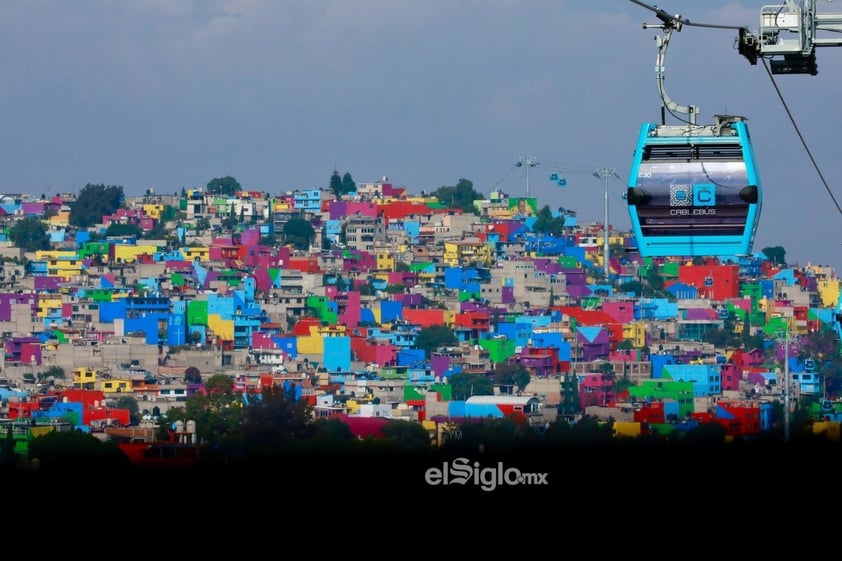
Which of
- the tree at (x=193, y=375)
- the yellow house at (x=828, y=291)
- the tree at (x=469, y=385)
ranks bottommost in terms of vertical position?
the tree at (x=469, y=385)

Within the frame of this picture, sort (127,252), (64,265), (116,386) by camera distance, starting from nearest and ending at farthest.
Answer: (116,386) < (64,265) < (127,252)

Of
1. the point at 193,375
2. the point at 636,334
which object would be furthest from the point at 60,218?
the point at 193,375

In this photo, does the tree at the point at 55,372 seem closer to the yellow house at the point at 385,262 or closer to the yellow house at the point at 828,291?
the yellow house at the point at 385,262

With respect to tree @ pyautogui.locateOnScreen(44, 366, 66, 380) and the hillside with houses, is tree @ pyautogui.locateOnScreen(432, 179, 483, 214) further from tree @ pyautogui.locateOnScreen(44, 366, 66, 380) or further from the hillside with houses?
tree @ pyautogui.locateOnScreen(44, 366, 66, 380)

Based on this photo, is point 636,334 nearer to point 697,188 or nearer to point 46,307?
point 46,307

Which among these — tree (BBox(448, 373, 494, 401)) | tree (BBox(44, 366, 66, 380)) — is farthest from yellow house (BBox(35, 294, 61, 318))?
tree (BBox(448, 373, 494, 401))

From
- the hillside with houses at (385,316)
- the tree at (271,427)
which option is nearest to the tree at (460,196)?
the hillside with houses at (385,316)

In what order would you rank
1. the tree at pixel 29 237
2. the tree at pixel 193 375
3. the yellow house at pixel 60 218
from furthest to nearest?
the yellow house at pixel 60 218 → the tree at pixel 29 237 → the tree at pixel 193 375
